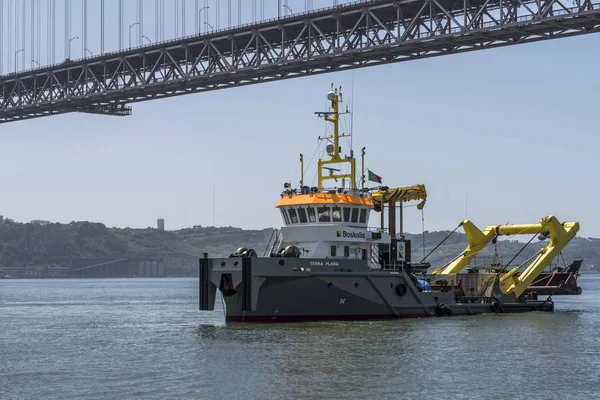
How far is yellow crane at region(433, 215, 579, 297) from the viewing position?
49.3 metres

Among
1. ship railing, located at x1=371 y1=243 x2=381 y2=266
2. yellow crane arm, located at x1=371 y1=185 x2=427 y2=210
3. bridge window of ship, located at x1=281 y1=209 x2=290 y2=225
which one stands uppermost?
yellow crane arm, located at x1=371 y1=185 x2=427 y2=210

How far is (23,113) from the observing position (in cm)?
9319

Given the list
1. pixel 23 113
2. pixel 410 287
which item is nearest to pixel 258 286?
pixel 410 287

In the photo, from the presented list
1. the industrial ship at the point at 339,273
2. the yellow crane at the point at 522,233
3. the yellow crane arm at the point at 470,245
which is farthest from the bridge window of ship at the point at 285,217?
the yellow crane arm at the point at 470,245

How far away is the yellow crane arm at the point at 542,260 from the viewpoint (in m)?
49.3

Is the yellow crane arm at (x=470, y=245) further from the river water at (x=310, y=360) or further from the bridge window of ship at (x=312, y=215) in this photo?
the bridge window of ship at (x=312, y=215)

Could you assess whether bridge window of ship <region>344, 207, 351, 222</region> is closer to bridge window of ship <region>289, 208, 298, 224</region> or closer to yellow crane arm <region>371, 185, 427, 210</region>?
bridge window of ship <region>289, 208, 298, 224</region>

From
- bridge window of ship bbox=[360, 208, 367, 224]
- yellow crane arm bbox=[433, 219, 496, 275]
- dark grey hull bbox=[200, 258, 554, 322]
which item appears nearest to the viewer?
dark grey hull bbox=[200, 258, 554, 322]

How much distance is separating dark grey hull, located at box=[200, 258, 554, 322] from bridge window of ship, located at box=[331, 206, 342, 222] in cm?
230

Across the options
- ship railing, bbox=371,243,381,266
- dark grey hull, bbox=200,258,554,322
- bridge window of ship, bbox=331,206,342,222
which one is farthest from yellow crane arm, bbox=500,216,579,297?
bridge window of ship, bbox=331,206,342,222

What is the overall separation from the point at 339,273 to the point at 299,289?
1.78 m

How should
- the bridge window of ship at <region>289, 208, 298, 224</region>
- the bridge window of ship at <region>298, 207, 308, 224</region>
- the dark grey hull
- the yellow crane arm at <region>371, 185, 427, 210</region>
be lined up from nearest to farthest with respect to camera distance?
the dark grey hull, the bridge window of ship at <region>298, 207, 308, 224</region>, the bridge window of ship at <region>289, 208, 298, 224</region>, the yellow crane arm at <region>371, 185, 427, 210</region>

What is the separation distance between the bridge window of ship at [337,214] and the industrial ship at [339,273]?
0.04 m

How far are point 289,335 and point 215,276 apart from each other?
5.18 m
